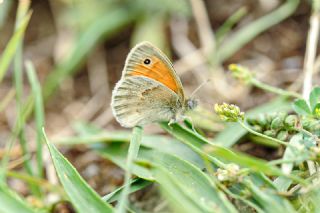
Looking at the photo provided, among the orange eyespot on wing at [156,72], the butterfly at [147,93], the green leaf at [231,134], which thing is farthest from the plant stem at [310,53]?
the orange eyespot on wing at [156,72]

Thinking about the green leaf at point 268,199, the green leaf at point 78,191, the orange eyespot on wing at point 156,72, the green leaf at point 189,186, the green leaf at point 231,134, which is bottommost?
the green leaf at point 231,134

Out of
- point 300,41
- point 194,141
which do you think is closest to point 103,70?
point 300,41

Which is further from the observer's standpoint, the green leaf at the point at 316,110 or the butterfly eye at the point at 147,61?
the butterfly eye at the point at 147,61

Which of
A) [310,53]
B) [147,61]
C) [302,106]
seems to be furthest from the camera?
[310,53]

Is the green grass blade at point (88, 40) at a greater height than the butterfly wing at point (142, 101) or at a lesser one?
greater

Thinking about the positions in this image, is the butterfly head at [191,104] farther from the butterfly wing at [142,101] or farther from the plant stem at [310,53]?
the plant stem at [310,53]

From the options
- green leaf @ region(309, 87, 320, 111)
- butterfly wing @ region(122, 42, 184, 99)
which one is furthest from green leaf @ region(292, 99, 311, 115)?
butterfly wing @ region(122, 42, 184, 99)

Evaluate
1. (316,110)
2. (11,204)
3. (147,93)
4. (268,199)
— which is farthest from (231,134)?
(11,204)

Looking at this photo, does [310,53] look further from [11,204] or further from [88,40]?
[11,204]

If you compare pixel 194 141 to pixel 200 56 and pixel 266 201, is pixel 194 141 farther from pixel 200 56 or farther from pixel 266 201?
pixel 200 56
